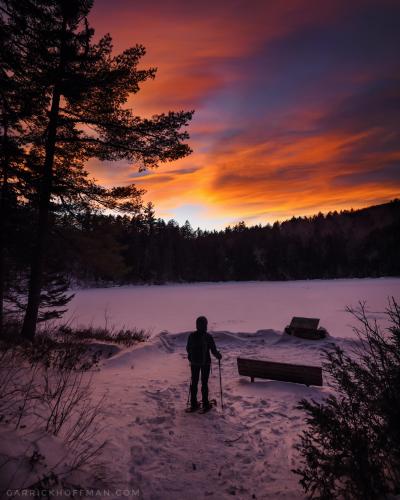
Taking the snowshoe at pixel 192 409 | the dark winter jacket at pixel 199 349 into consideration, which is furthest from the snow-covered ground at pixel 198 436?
the dark winter jacket at pixel 199 349

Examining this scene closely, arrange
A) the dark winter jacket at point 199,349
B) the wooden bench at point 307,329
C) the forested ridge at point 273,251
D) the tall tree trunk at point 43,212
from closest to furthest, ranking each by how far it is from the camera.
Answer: the dark winter jacket at point 199,349
the tall tree trunk at point 43,212
the wooden bench at point 307,329
the forested ridge at point 273,251

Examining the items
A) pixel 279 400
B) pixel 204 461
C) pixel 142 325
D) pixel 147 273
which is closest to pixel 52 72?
pixel 204 461

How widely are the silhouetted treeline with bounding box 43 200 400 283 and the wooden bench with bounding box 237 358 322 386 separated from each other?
69.9 m

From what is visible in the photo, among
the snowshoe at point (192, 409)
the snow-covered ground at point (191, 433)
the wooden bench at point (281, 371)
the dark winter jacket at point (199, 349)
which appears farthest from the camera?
the wooden bench at point (281, 371)

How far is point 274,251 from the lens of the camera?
98562 millimetres

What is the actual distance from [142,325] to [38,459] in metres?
18.8

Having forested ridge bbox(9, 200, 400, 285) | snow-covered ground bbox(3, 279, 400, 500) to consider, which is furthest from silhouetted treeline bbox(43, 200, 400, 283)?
snow-covered ground bbox(3, 279, 400, 500)

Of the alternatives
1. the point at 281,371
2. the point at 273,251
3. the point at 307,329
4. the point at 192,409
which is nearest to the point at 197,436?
the point at 192,409

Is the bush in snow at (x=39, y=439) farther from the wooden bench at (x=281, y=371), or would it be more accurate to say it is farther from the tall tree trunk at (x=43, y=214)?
the wooden bench at (x=281, y=371)

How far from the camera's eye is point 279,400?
7.23m

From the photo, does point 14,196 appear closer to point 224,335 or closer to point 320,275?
point 224,335

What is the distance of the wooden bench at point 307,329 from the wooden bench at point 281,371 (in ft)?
20.2

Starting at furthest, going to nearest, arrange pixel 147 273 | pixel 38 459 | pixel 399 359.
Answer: pixel 147 273 → pixel 399 359 → pixel 38 459

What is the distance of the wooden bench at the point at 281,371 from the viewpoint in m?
7.56
